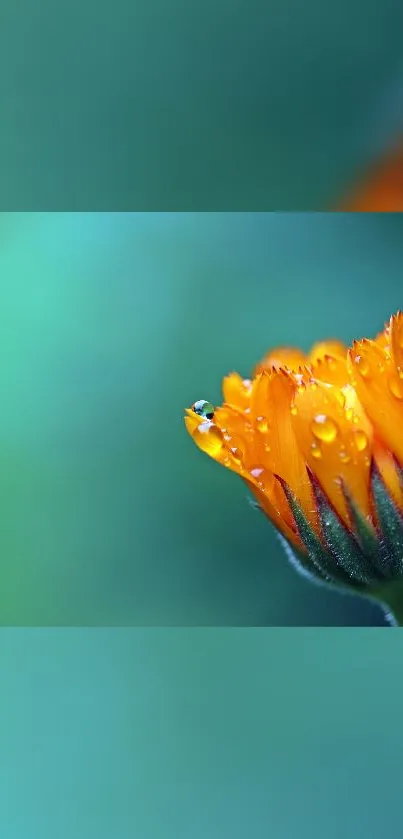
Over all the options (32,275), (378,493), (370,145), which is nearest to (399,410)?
(378,493)

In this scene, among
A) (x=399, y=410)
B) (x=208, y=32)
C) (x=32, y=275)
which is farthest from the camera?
(x=32, y=275)

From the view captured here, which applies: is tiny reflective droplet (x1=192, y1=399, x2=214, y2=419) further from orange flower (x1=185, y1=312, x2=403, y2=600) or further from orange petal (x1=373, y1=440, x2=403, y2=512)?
orange petal (x1=373, y1=440, x2=403, y2=512)

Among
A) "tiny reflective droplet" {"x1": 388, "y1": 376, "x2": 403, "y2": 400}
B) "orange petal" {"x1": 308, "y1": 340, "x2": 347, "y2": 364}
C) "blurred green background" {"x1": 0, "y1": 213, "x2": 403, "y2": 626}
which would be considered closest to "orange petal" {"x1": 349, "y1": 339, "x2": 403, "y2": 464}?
"tiny reflective droplet" {"x1": 388, "y1": 376, "x2": 403, "y2": 400}

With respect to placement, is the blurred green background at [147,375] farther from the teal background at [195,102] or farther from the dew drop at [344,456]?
the dew drop at [344,456]

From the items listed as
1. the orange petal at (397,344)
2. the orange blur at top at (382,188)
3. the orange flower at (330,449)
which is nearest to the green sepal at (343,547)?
the orange flower at (330,449)

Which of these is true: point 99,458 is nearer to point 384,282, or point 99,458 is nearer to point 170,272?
point 170,272

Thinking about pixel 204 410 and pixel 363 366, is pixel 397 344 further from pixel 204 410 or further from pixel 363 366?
pixel 204 410

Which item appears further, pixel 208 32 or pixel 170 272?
pixel 170 272
